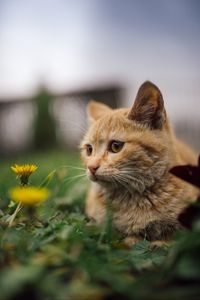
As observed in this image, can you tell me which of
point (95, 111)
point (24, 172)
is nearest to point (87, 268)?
point (24, 172)

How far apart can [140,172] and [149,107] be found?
1.39 ft

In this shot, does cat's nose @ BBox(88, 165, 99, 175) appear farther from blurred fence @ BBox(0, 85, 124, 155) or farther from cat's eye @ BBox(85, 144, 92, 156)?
blurred fence @ BBox(0, 85, 124, 155)

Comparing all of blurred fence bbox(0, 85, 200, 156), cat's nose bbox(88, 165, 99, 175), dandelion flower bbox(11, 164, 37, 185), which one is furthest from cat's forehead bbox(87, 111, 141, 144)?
blurred fence bbox(0, 85, 200, 156)

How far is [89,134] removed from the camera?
3.10 meters

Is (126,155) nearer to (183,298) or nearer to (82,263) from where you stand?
(82,263)

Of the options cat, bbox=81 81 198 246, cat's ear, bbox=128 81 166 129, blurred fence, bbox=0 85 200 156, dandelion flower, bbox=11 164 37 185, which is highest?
cat's ear, bbox=128 81 166 129

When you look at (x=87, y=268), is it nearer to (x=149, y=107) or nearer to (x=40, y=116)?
(x=149, y=107)

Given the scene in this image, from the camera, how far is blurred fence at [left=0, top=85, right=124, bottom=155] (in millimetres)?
11438

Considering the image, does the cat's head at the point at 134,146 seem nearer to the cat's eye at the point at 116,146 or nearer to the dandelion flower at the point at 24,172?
the cat's eye at the point at 116,146

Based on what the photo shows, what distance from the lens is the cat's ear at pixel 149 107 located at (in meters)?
2.79

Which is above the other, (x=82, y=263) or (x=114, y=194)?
(x=82, y=263)

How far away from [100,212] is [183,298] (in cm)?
157

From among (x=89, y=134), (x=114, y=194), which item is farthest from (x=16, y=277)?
(x=89, y=134)

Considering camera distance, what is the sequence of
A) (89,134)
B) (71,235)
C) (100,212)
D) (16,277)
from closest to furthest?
1. (16,277)
2. (71,235)
3. (100,212)
4. (89,134)
